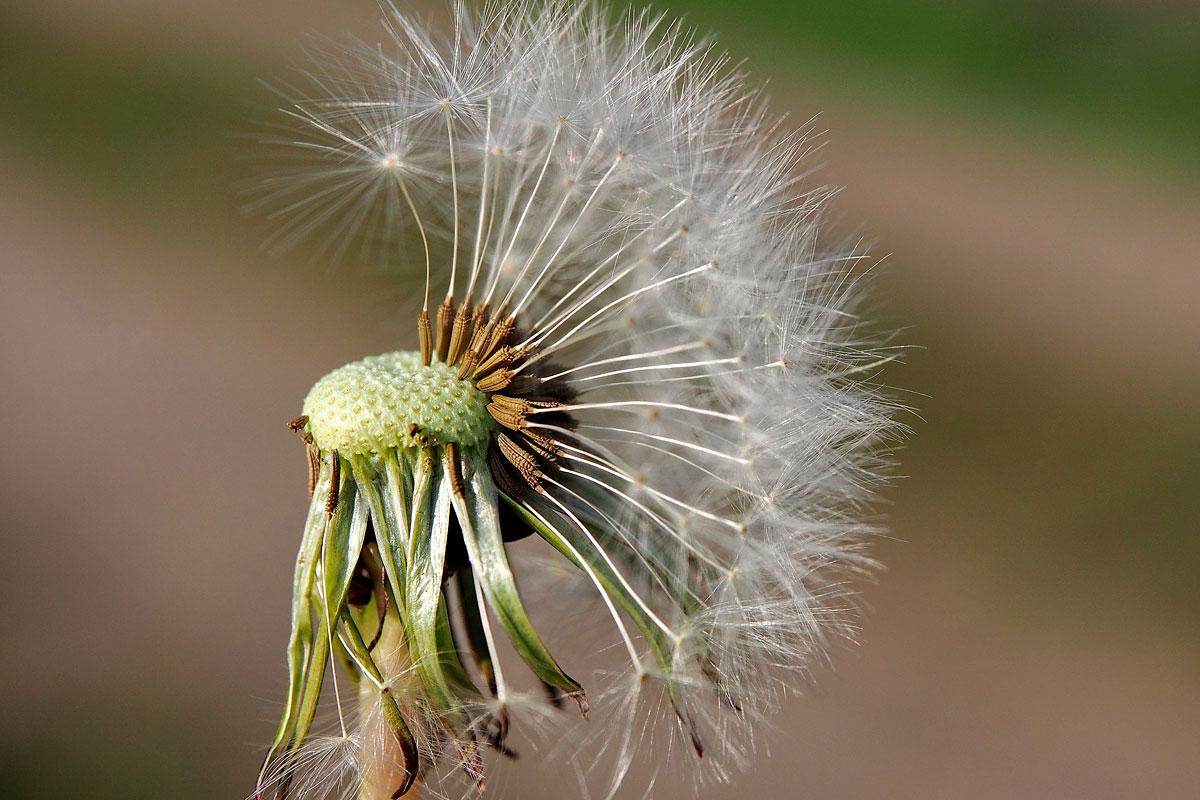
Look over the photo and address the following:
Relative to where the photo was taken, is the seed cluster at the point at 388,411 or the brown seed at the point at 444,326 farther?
the brown seed at the point at 444,326

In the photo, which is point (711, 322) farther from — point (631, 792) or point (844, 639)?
point (631, 792)

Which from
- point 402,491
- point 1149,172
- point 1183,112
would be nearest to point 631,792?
point 402,491

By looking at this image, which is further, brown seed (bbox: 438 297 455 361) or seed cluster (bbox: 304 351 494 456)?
brown seed (bbox: 438 297 455 361)

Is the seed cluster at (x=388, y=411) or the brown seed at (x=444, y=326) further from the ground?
the brown seed at (x=444, y=326)

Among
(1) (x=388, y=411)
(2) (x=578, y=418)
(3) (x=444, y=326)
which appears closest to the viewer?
(1) (x=388, y=411)

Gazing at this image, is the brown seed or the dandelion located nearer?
the dandelion

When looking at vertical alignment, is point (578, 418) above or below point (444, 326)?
below

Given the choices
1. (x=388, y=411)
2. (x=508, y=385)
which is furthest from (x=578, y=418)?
(x=388, y=411)

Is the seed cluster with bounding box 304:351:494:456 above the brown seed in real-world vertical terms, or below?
below

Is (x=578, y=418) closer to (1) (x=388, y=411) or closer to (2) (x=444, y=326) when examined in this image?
(2) (x=444, y=326)

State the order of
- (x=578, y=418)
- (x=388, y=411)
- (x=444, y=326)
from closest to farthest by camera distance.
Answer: (x=388, y=411)
(x=444, y=326)
(x=578, y=418)
